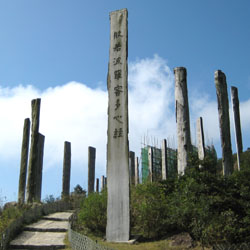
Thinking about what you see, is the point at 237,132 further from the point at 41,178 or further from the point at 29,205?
the point at 41,178

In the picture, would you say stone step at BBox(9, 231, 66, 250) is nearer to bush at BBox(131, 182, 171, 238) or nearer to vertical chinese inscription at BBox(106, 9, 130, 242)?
vertical chinese inscription at BBox(106, 9, 130, 242)

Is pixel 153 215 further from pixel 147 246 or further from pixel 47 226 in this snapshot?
pixel 47 226

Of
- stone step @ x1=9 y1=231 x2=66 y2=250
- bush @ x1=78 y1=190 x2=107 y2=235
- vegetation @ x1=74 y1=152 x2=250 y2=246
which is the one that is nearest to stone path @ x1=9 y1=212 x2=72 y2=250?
stone step @ x1=9 y1=231 x2=66 y2=250

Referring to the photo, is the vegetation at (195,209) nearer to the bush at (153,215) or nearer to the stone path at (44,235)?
the bush at (153,215)

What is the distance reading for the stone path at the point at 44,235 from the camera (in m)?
8.32

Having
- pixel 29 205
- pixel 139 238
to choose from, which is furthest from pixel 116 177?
pixel 29 205

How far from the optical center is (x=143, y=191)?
9.22 metres

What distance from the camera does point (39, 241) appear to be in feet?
28.6

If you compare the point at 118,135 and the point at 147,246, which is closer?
the point at 147,246

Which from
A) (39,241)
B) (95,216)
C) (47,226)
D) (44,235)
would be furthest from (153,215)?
(47,226)

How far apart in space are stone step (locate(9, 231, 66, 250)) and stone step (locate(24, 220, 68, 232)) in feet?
0.97

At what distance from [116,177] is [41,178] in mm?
9695

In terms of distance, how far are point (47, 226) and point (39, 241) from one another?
1.73 meters

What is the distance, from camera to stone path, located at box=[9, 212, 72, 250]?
8.32 meters
